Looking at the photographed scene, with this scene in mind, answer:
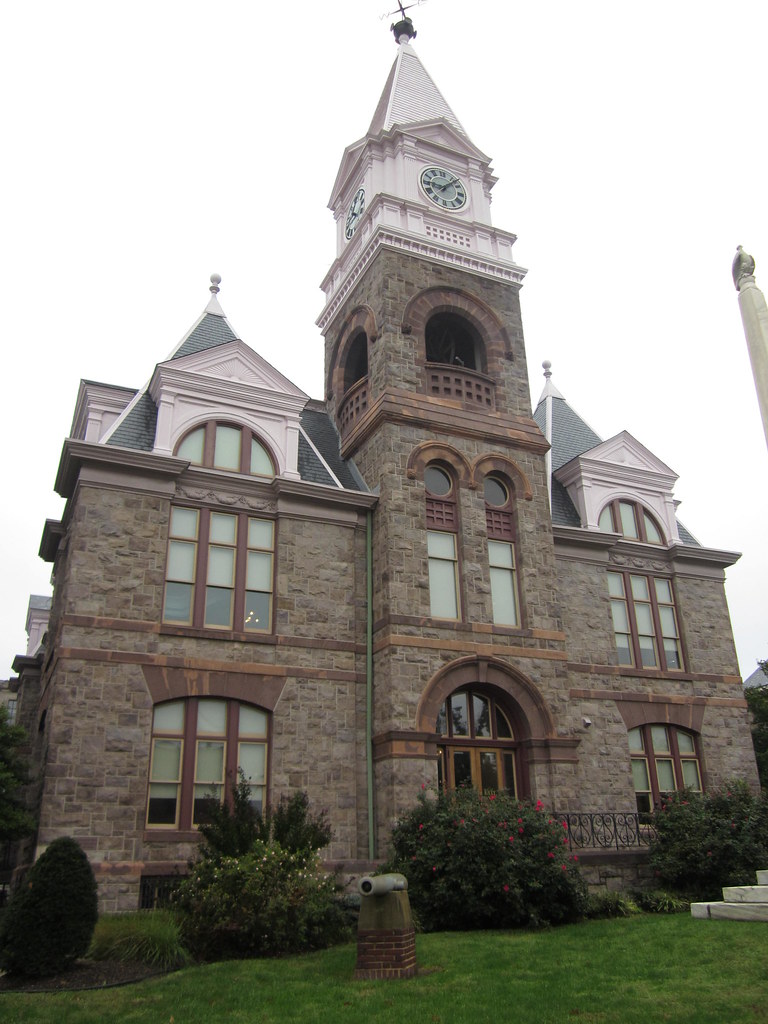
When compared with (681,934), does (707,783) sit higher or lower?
→ higher

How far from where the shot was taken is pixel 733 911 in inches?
471

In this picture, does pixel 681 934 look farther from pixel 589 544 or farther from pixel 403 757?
pixel 589 544

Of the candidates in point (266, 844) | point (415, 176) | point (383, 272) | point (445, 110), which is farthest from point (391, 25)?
point (266, 844)

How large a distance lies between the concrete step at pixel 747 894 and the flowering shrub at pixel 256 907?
5.77 m

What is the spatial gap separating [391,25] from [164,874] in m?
28.8

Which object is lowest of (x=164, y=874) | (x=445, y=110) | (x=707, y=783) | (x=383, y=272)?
(x=164, y=874)

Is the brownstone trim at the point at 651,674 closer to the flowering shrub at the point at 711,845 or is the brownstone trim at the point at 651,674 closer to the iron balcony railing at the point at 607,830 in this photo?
the iron balcony railing at the point at 607,830

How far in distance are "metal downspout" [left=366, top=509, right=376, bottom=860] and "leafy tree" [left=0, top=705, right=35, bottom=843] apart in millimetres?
6601

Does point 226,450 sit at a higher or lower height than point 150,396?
lower

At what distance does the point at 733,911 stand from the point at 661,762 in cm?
1073

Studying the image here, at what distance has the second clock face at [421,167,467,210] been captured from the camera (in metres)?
25.3

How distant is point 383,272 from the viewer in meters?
23.0

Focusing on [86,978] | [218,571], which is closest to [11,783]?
[86,978]

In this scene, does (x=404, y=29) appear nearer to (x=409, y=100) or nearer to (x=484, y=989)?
(x=409, y=100)
